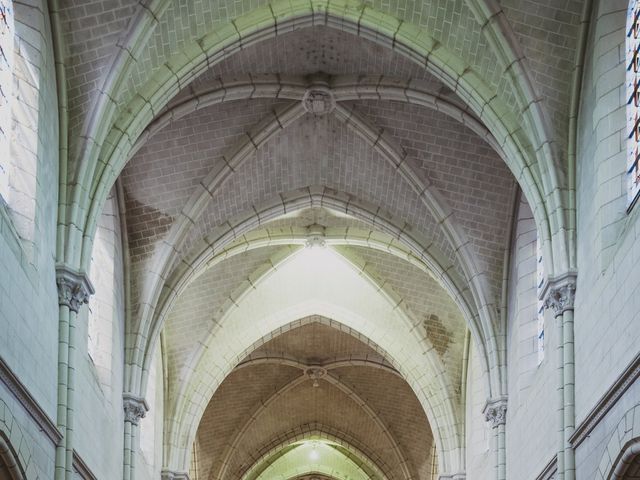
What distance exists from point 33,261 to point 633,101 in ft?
27.3

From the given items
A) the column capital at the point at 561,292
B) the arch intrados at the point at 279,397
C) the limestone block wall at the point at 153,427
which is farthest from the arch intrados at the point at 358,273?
the column capital at the point at 561,292

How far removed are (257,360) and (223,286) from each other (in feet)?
22.6

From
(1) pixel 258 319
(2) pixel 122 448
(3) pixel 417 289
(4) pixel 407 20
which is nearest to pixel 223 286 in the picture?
(1) pixel 258 319

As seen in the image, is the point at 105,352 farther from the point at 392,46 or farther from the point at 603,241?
the point at 603,241

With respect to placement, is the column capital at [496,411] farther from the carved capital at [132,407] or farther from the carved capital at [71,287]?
the carved capital at [71,287]

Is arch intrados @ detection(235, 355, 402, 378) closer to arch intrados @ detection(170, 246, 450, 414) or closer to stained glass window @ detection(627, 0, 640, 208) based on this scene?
arch intrados @ detection(170, 246, 450, 414)

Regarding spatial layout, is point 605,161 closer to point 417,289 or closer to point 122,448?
point 122,448

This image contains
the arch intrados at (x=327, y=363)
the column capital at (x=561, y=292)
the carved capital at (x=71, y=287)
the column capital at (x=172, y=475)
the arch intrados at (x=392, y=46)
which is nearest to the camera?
the carved capital at (x=71, y=287)

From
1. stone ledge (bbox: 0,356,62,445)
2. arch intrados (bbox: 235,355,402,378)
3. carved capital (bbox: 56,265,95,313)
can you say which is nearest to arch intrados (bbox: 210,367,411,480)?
arch intrados (bbox: 235,355,402,378)

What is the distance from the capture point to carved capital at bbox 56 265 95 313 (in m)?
18.9

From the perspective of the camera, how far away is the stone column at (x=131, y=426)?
992 inches

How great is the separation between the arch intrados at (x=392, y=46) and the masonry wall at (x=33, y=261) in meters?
1.91

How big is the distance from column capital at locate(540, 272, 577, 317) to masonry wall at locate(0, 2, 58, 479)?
7293mm

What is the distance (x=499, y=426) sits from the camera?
25.9 m
